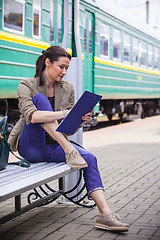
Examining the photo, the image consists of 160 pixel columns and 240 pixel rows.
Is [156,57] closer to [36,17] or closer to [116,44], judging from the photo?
[116,44]

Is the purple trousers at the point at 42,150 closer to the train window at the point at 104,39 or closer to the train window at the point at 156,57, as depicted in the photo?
the train window at the point at 104,39

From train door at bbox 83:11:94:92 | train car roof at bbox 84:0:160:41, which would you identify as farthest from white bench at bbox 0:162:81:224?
train car roof at bbox 84:0:160:41

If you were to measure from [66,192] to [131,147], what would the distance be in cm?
514

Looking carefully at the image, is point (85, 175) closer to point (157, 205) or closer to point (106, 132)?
point (157, 205)

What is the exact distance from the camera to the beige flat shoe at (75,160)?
3906mm

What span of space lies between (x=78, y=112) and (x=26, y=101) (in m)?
0.48

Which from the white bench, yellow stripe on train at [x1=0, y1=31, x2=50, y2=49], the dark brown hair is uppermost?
A: yellow stripe on train at [x1=0, y1=31, x2=50, y2=49]

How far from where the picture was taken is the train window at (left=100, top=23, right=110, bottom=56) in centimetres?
1338

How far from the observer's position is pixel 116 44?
47.9ft

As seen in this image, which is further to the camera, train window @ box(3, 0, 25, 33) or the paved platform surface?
train window @ box(3, 0, 25, 33)

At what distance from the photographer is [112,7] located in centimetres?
1411

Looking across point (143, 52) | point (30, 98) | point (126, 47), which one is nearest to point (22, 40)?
point (30, 98)

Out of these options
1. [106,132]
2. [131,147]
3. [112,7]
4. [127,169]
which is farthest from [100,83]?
[127,169]

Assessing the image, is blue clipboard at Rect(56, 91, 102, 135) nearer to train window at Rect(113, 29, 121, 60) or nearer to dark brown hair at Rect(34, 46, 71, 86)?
dark brown hair at Rect(34, 46, 71, 86)
